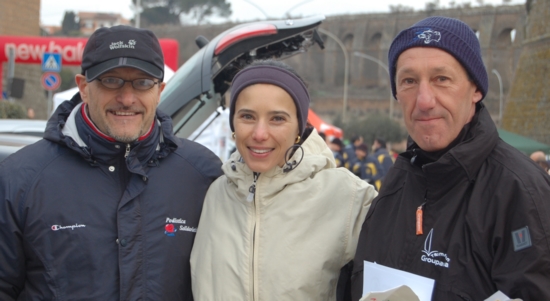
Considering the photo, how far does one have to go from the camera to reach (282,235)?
240cm

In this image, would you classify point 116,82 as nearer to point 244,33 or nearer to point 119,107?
point 119,107

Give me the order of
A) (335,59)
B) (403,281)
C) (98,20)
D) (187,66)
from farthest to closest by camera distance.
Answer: (98,20) < (335,59) < (187,66) < (403,281)

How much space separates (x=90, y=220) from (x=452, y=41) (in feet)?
5.10

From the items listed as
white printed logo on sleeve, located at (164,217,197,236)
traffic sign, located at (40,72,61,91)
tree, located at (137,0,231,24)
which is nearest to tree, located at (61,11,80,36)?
tree, located at (137,0,231,24)

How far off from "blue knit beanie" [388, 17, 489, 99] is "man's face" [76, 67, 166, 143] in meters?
1.15

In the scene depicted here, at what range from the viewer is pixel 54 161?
247cm

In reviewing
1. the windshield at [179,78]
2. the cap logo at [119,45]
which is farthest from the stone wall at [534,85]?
the cap logo at [119,45]

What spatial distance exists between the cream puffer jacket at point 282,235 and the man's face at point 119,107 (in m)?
0.47

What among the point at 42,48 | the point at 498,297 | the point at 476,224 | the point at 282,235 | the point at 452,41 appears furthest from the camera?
the point at 42,48

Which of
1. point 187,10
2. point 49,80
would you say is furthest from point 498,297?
point 187,10

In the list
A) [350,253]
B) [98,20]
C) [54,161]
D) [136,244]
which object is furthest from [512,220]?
[98,20]

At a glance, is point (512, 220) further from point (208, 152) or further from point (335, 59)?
point (335, 59)

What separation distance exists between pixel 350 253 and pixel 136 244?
2.88 ft

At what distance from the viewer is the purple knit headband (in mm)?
2469
